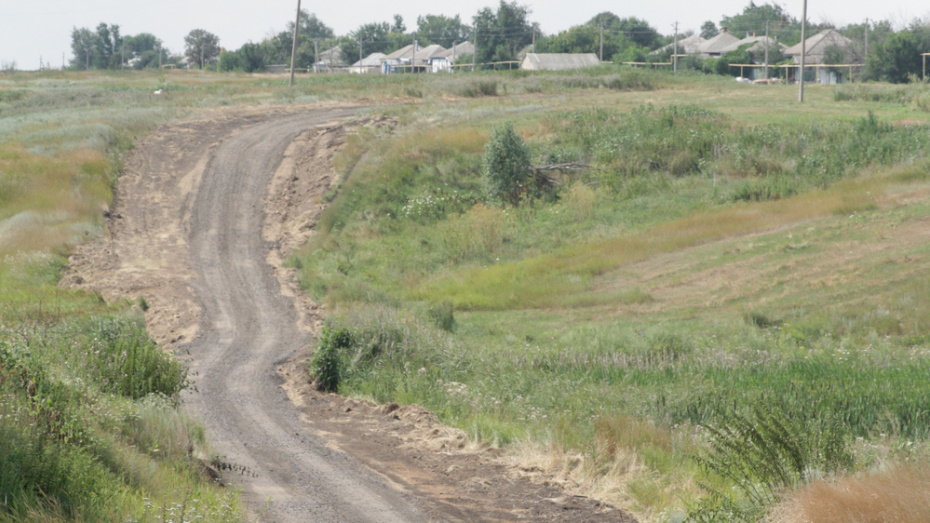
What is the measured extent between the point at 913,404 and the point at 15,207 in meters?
26.5

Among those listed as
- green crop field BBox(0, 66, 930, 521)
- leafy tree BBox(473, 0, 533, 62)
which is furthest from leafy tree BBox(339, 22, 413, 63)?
green crop field BBox(0, 66, 930, 521)

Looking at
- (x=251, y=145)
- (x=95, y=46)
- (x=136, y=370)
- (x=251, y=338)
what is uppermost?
(x=95, y=46)

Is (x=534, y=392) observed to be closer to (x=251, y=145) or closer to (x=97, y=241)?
(x=97, y=241)

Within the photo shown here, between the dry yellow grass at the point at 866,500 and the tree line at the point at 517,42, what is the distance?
226ft

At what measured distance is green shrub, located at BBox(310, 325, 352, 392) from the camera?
14542 mm

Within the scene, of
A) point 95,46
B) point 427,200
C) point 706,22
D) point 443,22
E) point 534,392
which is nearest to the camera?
point 534,392

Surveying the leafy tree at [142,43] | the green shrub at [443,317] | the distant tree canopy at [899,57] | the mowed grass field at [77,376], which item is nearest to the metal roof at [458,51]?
the distant tree canopy at [899,57]

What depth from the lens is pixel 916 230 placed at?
21.7 meters

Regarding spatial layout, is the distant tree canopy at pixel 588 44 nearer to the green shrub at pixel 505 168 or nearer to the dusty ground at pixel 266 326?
the dusty ground at pixel 266 326

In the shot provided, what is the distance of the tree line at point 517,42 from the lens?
79312mm

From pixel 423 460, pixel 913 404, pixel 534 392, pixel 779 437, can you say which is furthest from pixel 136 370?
pixel 913 404

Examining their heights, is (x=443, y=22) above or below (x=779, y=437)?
above

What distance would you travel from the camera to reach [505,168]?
30.2 metres

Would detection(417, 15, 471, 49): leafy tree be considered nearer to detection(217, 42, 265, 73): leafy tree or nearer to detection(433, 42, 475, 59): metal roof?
detection(433, 42, 475, 59): metal roof
